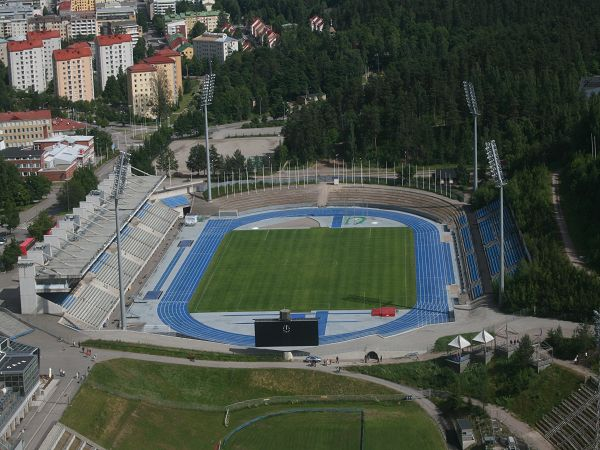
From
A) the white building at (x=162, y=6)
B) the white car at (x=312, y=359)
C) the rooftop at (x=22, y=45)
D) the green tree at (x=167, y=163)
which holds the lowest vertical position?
the white car at (x=312, y=359)

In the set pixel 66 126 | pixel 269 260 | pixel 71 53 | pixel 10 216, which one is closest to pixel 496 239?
pixel 269 260

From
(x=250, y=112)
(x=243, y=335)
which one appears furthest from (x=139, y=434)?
(x=250, y=112)

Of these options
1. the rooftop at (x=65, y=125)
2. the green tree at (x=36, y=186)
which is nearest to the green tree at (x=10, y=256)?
the green tree at (x=36, y=186)

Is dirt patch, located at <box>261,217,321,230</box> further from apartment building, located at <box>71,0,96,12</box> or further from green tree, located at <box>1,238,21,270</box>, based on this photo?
apartment building, located at <box>71,0,96,12</box>

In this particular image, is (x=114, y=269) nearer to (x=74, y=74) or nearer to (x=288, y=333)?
(x=288, y=333)

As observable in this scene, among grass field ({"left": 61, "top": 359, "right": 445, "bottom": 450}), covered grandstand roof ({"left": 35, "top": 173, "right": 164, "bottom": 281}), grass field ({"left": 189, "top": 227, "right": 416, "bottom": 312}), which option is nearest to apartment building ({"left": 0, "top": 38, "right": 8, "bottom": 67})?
covered grandstand roof ({"left": 35, "top": 173, "right": 164, "bottom": 281})

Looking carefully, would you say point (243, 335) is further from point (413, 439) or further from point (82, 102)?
point (82, 102)

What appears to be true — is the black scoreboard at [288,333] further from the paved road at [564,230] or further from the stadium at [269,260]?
the paved road at [564,230]
